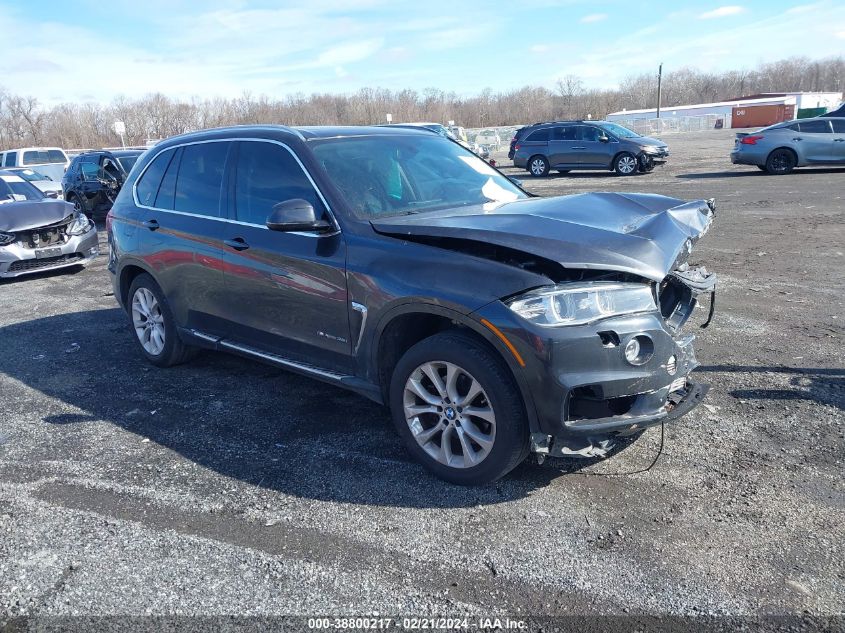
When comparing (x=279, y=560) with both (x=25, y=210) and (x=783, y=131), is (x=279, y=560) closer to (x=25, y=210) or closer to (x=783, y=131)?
(x=25, y=210)

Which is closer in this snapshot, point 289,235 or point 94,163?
point 289,235

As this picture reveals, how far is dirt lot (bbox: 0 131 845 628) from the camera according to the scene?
2.86 m

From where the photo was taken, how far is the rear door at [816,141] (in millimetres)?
Result: 19016

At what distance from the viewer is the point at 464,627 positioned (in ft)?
8.75

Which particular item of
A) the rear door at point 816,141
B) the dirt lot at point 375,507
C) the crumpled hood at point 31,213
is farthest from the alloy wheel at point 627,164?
the dirt lot at point 375,507

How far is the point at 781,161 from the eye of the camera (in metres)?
19.5

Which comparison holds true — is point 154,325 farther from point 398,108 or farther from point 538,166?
point 398,108

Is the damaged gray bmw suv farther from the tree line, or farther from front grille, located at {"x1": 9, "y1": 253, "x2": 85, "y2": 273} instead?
the tree line

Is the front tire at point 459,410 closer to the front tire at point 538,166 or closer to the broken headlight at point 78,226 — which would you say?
the broken headlight at point 78,226

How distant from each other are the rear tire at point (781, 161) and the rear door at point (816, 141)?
0.30m

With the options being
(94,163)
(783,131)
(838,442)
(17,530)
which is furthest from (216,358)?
(783,131)

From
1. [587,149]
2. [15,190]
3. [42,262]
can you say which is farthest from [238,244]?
[587,149]

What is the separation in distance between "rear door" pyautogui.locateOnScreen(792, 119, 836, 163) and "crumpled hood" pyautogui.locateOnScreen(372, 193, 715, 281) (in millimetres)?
17499

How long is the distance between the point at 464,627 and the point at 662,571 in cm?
90
